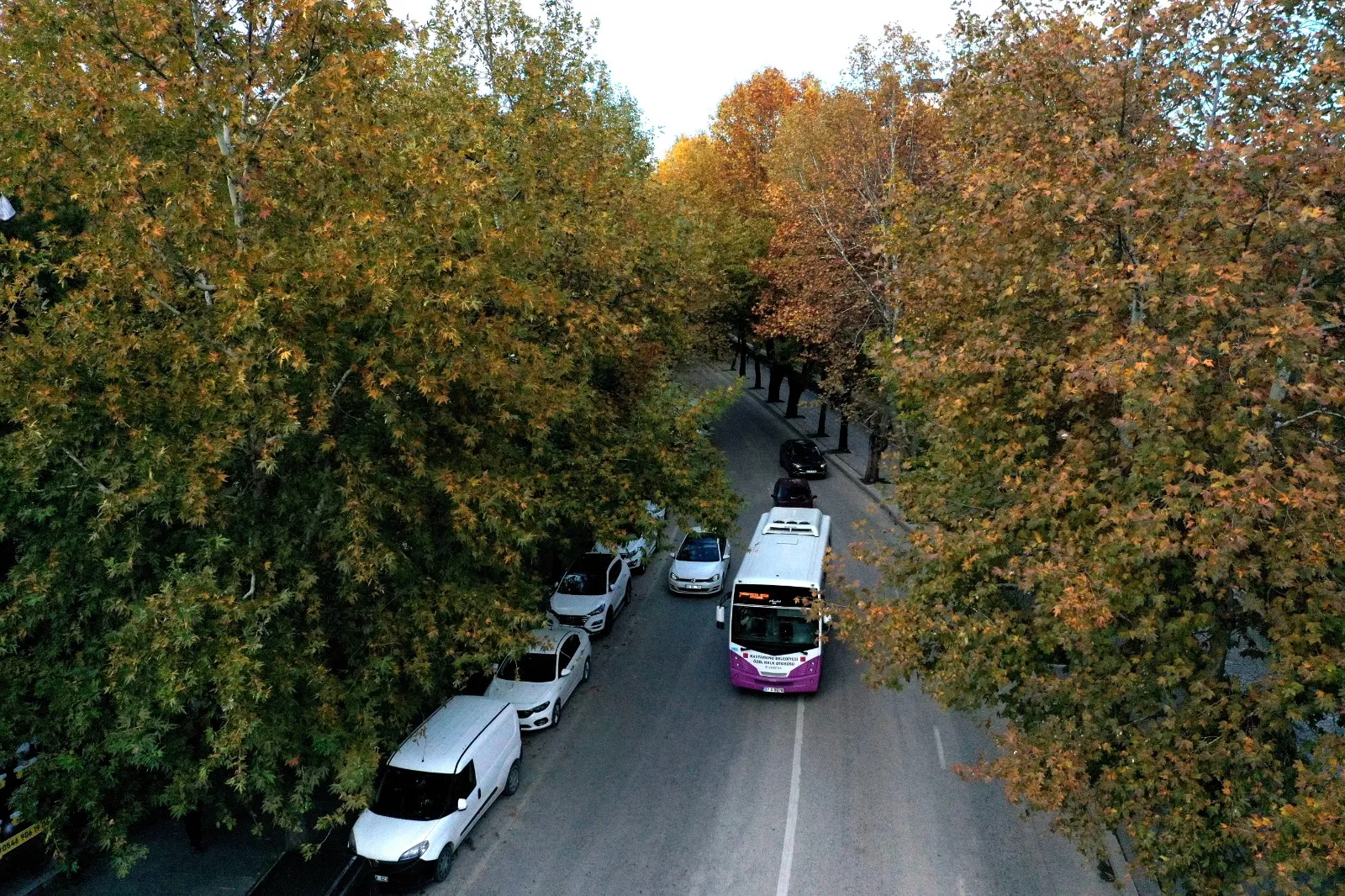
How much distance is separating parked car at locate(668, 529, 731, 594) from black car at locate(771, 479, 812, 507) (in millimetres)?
4796

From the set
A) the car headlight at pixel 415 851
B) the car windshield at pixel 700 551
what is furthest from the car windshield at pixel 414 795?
the car windshield at pixel 700 551

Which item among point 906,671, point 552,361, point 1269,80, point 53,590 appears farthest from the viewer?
point 552,361

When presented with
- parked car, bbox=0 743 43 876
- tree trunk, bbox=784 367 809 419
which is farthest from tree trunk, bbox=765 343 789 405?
parked car, bbox=0 743 43 876

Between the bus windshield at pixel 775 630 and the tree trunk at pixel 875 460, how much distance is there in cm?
1539

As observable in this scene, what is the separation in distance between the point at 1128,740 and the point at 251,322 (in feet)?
32.7

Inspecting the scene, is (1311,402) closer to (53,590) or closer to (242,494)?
(242,494)

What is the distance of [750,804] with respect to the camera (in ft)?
41.7

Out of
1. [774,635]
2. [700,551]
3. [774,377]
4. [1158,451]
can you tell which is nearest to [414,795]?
[774,635]

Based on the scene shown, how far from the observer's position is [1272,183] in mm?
7723

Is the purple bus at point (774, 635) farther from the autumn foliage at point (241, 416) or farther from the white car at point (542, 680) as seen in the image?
the autumn foliage at point (241, 416)

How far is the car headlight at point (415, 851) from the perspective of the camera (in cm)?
1070

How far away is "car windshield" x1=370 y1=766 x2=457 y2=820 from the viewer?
1129 centimetres

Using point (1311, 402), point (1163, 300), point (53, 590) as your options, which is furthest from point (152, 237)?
point (1311, 402)

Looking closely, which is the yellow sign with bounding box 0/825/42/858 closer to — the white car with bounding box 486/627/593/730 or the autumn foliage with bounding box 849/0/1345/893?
the white car with bounding box 486/627/593/730
